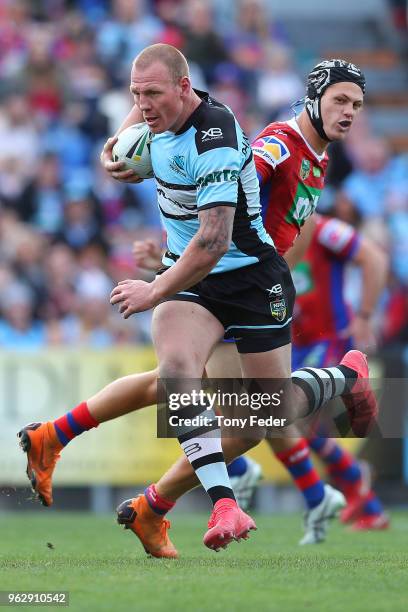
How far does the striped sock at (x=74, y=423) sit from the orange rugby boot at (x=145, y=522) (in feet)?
1.52

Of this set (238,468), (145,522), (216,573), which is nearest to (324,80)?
(145,522)

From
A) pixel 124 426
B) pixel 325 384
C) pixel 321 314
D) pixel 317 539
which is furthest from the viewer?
pixel 124 426

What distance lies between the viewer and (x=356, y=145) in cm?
1678

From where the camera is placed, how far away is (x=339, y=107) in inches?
295

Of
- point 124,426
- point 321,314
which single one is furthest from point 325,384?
point 124,426

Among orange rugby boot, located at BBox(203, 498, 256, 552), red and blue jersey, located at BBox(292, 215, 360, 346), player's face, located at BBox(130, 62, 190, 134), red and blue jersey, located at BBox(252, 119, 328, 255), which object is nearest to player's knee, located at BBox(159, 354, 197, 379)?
orange rugby boot, located at BBox(203, 498, 256, 552)

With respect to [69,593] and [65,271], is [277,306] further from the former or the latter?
[65,271]

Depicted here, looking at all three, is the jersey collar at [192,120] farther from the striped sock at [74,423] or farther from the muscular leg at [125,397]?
the striped sock at [74,423]

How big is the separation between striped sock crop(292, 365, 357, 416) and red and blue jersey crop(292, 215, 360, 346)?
9.59ft

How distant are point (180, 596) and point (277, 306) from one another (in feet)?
6.18

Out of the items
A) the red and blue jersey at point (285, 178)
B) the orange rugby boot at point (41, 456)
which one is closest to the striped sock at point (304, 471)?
the red and blue jersey at point (285, 178)

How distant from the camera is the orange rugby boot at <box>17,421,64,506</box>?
23.6 feet

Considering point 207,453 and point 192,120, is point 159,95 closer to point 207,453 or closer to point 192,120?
point 192,120

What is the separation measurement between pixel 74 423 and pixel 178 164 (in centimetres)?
155
